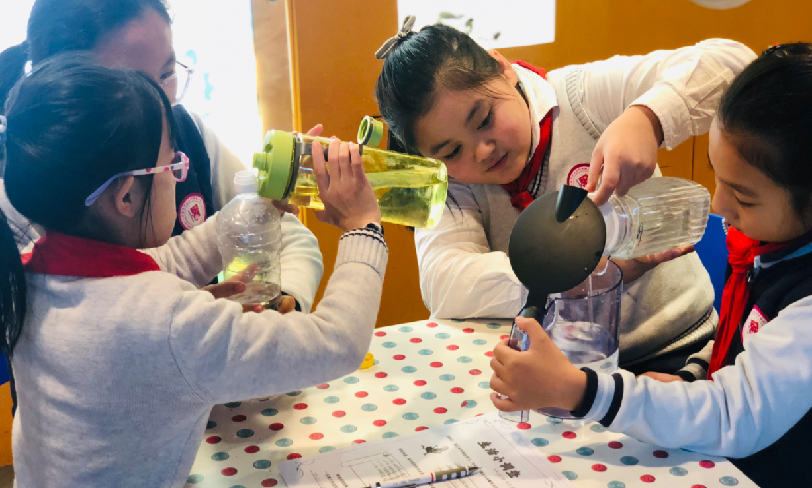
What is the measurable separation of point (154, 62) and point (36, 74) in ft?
1.40

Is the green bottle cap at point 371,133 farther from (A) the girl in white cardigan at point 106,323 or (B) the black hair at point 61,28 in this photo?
(B) the black hair at point 61,28

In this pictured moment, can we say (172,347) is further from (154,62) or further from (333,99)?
(333,99)

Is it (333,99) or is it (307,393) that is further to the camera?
(333,99)

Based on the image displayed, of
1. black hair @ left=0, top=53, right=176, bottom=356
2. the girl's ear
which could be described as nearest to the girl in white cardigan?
black hair @ left=0, top=53, right=176, bottom=356

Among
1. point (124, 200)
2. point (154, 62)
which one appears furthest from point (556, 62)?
point (124, 200)

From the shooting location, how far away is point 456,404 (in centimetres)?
91

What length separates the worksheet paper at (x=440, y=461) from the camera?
732 millimetres

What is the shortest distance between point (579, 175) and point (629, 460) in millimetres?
585

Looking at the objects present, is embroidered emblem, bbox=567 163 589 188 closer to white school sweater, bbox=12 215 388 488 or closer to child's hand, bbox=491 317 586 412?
child's hand, bbox=491 317 586 412

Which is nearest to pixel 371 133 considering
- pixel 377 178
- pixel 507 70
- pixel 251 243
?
pixel 377 178

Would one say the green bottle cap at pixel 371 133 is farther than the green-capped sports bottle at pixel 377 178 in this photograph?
Yes

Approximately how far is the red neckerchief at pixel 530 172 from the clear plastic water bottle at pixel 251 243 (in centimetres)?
45

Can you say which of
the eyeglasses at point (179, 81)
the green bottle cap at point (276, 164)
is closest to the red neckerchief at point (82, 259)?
the green bottle cap at point (276, 164)

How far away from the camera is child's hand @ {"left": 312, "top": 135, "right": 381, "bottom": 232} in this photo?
0.83 metres
